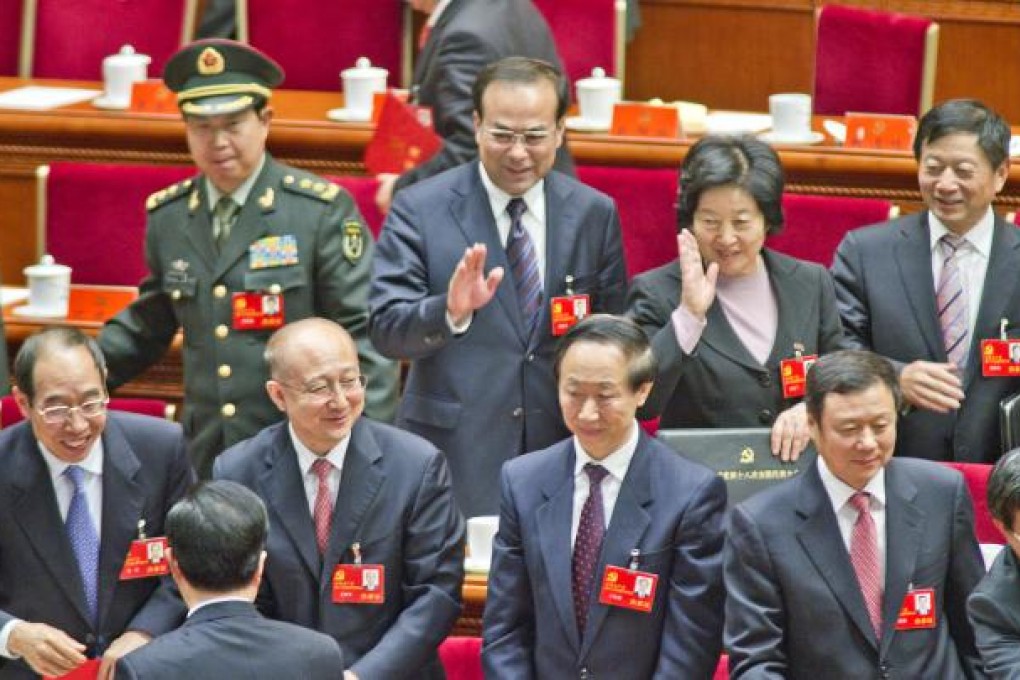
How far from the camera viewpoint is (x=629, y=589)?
4008 millimetres

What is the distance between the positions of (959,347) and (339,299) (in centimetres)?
135

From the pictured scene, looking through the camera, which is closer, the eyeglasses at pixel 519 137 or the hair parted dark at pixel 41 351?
the hair parted dark at pixel 41 351

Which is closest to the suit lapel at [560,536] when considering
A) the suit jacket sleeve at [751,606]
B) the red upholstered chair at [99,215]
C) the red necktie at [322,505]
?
the suit jacket sleeve at [751,606]

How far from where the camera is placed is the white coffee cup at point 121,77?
252 inches

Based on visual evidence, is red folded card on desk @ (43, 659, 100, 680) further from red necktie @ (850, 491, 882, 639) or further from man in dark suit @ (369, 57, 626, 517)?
red necktie @ (850, 491, 882, 639)

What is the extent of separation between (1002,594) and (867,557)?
0.25m

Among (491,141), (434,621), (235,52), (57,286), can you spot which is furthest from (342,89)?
(434,621)

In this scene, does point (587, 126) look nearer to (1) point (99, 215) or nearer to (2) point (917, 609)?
(1) point (99, 215)

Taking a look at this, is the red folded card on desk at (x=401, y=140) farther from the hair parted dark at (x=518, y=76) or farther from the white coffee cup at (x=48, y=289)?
the white coffee cup at (x=48, y=289)

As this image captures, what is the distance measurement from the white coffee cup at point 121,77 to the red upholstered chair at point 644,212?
4.92 feet

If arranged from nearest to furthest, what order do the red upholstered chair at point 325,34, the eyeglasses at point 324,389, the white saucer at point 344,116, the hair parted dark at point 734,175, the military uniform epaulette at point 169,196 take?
1. the eyeglasses at point 324,389
2. the hair parted dark at point 734,175
3. the military uniform epaulette at point 169,196
4. the white saucer at point 344,116
5. the red upholstered chair at point 325,34

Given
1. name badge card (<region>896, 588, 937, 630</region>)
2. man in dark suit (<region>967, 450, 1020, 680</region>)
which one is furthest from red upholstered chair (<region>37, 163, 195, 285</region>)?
man in dark suit (<region>967, 450, 1020, 680</region>)

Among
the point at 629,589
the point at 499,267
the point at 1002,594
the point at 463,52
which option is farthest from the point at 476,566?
the point at 463,52

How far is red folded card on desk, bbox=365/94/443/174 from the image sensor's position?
5094 mm
